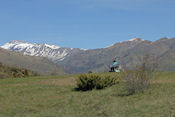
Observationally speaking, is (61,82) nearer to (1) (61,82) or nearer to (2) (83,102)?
(1) (61,82)

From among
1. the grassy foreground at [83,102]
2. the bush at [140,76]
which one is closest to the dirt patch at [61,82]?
the grassy foreground at [83,102]

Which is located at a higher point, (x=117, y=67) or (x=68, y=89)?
(x=117, y=67)

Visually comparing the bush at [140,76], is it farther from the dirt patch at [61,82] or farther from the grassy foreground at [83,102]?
the dirt patch at [61,82]

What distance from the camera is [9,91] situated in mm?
23766

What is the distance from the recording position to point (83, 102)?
59.8 ft

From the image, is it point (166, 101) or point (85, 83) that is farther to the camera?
point (85, 83)

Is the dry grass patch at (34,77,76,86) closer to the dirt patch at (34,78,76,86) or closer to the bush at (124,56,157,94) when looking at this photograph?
the dirt patch at (34,78,76,86)

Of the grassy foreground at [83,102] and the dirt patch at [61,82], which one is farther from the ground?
the dirt patch at [61,82]

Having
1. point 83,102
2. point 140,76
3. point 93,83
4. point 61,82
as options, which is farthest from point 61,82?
point 140,76

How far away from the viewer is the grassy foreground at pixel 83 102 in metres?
13.9

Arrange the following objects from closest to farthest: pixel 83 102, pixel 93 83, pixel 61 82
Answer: pixel 83 102 < pixel 93 83 < pixel 61 82

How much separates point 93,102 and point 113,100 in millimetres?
1243

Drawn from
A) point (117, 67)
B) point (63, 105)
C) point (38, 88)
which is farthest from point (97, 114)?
point (117, 67)

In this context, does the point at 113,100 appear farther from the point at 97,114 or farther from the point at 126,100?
the point at 97,114
